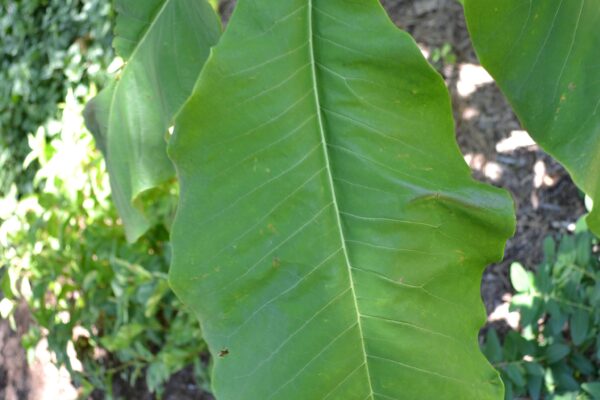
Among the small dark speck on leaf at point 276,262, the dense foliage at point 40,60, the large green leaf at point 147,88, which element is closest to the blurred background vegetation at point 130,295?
the dense foliage at point 40,60

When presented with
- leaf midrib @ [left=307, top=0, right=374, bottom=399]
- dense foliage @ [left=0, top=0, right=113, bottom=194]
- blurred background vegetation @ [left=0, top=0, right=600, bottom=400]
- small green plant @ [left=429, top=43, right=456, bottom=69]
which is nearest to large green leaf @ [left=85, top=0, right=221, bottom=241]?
leaf midrib @ [left=307, top=0, right=374, bottom=399]

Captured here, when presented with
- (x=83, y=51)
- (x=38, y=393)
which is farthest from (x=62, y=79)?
Answer: (x=38, y=393)

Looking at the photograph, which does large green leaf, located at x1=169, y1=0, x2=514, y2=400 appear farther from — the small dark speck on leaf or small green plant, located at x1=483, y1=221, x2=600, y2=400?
small green plant, located at x1=483, y1=221, x2=600, y2=400

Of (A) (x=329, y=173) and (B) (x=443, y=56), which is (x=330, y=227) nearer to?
(A) (x=329, y=173)

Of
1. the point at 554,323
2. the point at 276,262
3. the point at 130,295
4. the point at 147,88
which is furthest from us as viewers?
the point at 130,295

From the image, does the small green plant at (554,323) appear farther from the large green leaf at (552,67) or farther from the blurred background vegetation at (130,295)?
the large green leaf at (552,67)

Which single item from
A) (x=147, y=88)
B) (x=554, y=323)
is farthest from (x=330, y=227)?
(x=554, y=323)
